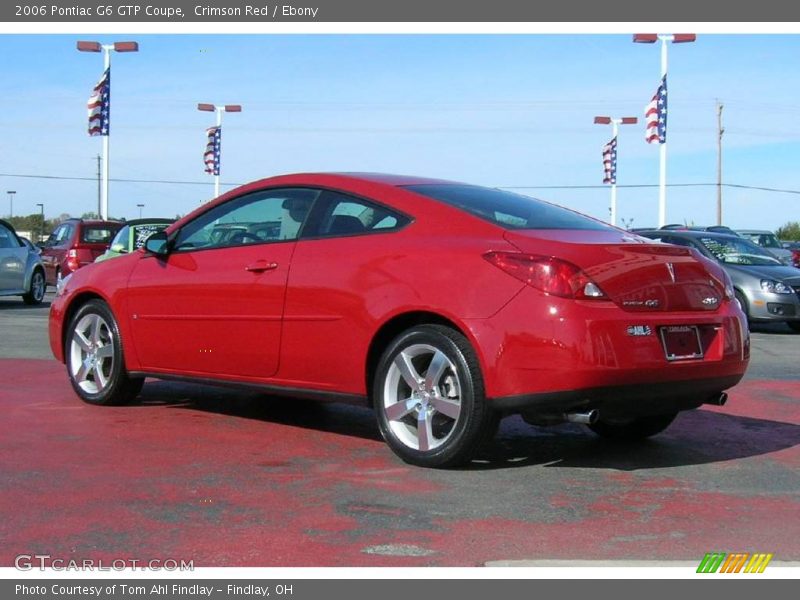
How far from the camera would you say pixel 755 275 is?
15.0 m

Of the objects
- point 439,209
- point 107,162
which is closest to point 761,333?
point 439,209

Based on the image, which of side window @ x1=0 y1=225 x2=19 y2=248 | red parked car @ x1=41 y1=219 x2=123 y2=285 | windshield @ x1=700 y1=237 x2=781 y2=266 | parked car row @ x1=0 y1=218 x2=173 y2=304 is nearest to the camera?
windshield @ x1=700 y1=237 x2=781 y2=266

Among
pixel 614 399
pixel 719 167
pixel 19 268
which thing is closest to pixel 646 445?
pixel 614 399

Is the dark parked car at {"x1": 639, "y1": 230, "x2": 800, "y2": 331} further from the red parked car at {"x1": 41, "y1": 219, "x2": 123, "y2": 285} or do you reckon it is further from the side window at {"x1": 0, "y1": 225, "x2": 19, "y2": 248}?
the side window at {"x1": 0, "y1": 225, "x2": 19, "y2": 248}

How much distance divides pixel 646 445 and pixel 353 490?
6.99 ft

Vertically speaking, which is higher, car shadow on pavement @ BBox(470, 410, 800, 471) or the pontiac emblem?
the pontiac emblem

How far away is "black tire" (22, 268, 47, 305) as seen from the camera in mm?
18891

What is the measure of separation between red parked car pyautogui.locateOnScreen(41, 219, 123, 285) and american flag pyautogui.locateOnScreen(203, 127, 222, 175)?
674 inches

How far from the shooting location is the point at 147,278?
713cm

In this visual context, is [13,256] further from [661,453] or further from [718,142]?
[718,142]

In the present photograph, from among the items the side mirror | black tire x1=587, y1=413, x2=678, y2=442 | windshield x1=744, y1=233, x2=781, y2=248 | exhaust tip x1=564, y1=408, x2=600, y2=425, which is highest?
windshield x1=744, y1=233, x2=781, y2=248

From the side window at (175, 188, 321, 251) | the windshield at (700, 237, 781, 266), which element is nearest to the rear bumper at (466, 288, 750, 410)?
the side window at (175, 188, 321, 251)

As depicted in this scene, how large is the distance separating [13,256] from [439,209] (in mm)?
13985

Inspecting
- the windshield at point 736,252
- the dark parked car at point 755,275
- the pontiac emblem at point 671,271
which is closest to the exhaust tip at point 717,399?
the pontiac emblem at point 671,271
